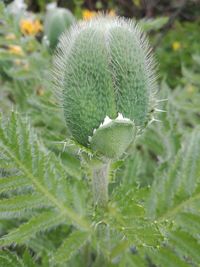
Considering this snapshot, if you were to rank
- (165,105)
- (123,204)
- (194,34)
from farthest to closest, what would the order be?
(194,34) → (165,105) → (123,204)

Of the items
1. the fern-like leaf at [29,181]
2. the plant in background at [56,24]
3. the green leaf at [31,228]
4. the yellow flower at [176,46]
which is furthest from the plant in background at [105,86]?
the yellow flower at [176,46]

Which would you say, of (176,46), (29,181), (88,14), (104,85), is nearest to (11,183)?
(29,181)

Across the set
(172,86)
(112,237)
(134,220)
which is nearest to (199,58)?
(112,237)

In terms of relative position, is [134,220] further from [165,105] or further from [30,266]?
[165,105]

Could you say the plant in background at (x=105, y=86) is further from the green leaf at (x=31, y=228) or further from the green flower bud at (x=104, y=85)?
the green leaf at (x=31, y=228)

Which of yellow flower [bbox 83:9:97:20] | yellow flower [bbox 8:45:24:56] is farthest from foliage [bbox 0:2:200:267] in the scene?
yellow flower [bbox 8:45:24:56]

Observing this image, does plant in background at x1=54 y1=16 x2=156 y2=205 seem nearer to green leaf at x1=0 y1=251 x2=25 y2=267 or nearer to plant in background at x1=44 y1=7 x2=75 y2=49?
green leaf at x1=0 y1=251 x2=25 y2=267
